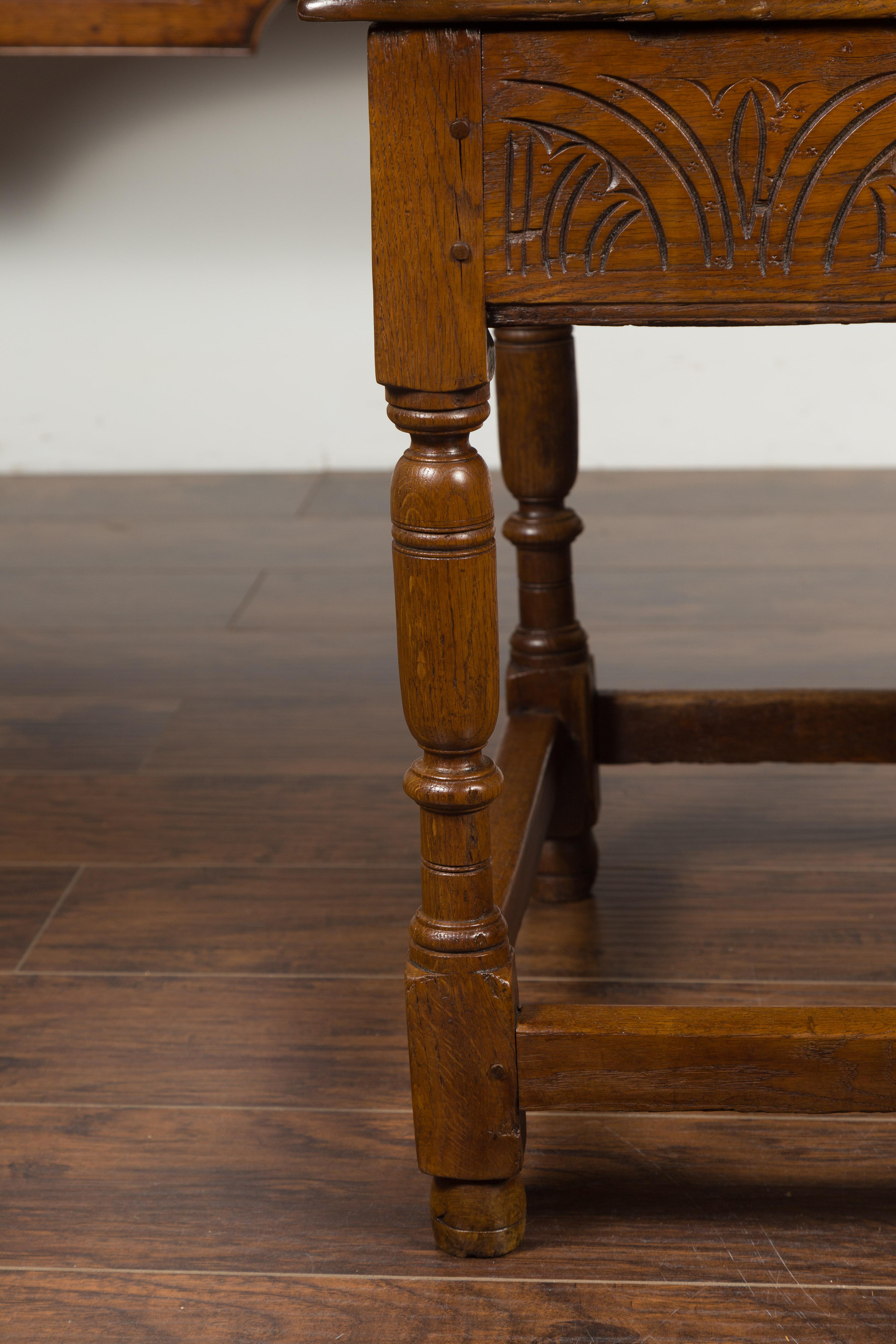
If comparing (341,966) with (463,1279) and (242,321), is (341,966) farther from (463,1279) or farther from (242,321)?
(242,321)

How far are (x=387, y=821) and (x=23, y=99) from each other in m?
2.12

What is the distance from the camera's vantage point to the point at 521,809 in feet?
3.61

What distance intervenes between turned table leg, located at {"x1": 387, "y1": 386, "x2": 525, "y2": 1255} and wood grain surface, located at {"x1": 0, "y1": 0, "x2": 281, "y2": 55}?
146 cm

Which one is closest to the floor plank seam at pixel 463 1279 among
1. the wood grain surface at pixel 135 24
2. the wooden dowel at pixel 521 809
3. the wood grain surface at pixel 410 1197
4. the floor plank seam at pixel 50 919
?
the wood grain surface at pixel 410 1197

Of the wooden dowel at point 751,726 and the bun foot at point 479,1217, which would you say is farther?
the wooden dowel at point 751,726

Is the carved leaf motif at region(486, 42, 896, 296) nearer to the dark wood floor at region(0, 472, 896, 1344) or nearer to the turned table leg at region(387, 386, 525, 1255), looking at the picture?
the turned table leg at region(387, 386, 525, 1255)

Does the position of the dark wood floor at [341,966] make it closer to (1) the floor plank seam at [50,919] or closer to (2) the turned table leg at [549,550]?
(1) the floor plank seam at [50,919]

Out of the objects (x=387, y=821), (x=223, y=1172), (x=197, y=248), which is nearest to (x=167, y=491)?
(x=197, y=248)

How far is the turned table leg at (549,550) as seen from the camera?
1.26 m

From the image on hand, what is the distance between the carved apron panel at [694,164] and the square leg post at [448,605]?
25 millimetres

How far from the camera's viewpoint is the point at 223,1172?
1015 mm

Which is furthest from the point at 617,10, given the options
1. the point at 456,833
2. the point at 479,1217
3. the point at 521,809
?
the point at 479,1217

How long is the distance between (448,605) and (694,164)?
26 centimetres

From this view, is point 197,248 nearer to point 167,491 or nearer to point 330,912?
point 167,491
